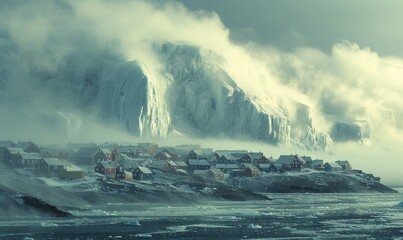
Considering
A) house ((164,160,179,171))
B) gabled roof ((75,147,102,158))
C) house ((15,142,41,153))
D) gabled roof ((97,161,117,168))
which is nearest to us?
gabled roof ((97,161,117,168))

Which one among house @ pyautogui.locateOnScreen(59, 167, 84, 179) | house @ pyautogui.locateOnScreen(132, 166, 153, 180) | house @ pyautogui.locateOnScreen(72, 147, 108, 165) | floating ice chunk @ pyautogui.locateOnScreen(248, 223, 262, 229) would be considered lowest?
floating ice chunk @ pyautogui.locateOnScreen(248, 223, 262, 229)

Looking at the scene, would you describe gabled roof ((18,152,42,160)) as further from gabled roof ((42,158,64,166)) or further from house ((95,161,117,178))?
house ((95,161,117,178))

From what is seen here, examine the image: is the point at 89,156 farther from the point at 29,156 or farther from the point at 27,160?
the point at 27,160

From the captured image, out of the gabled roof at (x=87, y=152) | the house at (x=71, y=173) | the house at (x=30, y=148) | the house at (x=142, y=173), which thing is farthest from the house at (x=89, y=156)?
the house at (x=71, y=173)

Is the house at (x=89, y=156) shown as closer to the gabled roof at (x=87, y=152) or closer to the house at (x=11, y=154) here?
the gabled roof at (x=87, y=152)

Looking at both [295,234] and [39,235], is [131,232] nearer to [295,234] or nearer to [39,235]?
[39,235]

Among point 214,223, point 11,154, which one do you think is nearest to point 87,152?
point 11,154

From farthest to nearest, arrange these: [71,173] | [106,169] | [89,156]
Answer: [89,156] < [106,169] < [71,173]

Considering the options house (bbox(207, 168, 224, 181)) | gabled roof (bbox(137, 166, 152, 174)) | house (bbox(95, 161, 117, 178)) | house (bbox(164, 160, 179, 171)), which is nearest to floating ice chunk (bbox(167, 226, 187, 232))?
house (bbox(95, 161, 117, 178))
